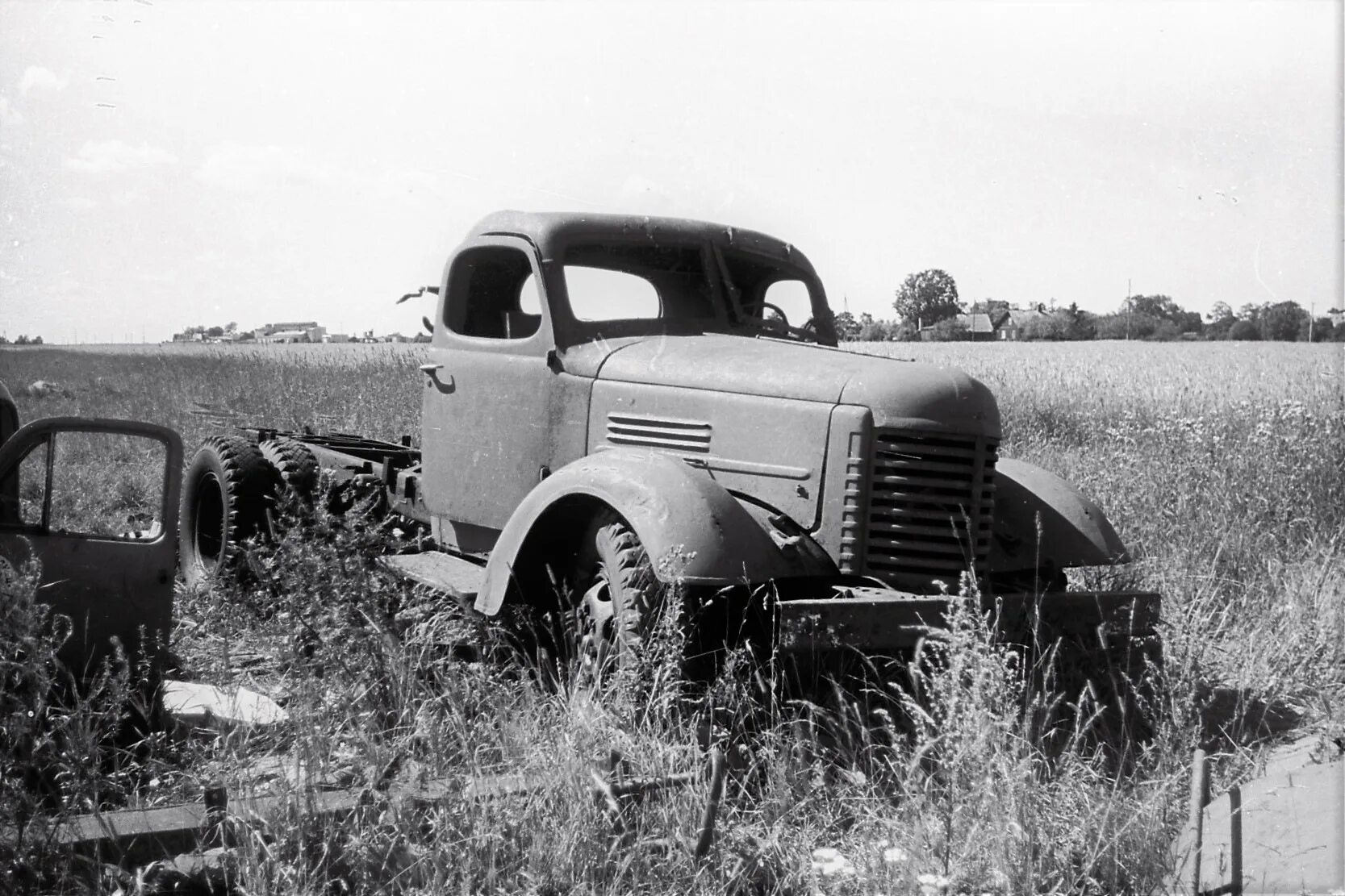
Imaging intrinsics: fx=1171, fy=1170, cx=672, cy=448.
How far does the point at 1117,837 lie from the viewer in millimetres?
3123

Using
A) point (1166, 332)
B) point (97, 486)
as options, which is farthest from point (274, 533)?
point (1166, 332)

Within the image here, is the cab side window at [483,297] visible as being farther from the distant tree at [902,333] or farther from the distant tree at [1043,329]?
the distant tree at [1043,329]

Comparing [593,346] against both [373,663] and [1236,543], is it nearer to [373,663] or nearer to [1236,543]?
[373,663]

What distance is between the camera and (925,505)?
14.0 feet

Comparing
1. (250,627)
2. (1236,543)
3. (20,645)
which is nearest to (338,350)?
(250,627)

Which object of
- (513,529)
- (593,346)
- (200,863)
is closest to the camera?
(200,863)

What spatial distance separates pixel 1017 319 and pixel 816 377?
34483 mm

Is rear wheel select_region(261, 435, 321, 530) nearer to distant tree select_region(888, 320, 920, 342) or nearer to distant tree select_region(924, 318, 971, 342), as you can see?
distant tree select_region(888, 320, 920, 342)

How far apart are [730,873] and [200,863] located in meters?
1.30

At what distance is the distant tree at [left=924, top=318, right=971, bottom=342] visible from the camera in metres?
30.5

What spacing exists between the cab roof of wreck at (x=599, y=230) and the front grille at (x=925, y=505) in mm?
1731

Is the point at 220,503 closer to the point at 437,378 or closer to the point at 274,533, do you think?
the point at 437,378

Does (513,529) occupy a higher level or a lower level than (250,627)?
higher

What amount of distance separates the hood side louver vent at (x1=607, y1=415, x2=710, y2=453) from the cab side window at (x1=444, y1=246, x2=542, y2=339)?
1.08m
